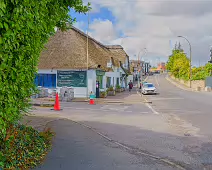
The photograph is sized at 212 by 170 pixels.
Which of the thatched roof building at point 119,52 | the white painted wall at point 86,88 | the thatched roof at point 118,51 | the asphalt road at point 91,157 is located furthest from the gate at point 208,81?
the asphalt road at point 91,157

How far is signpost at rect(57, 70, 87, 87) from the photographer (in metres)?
28.0

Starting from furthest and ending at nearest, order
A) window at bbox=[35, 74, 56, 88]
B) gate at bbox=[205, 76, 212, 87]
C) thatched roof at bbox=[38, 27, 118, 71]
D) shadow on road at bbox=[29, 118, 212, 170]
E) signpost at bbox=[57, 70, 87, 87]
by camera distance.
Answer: gate at bbox=[205, 76, 212, 87]
window at bbox=[35, 74, 56, 88]
thatched roof at bbox=[38, 27, 118, 71]
signpost at bbox=[57, 70, 87, 87]
shadow on road at bbox=[29, 118, 212, 170]

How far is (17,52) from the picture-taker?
13.6 ft

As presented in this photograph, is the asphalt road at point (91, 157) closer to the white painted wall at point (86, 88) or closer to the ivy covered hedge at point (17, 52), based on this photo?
the ivy covered hedge at point (17, 52)

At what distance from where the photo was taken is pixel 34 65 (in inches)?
192

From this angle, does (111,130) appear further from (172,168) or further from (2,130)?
(2,130)

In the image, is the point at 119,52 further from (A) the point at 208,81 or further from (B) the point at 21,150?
(B) the point at 21,150

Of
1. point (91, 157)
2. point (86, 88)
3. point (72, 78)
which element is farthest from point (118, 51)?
point (91, 157)

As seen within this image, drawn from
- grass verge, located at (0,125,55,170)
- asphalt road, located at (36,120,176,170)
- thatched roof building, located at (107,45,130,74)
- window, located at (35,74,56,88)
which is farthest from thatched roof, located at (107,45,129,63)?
grass verge, located at (0,125,55,170)

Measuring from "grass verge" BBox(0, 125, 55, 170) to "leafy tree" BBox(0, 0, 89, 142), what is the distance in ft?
0.62

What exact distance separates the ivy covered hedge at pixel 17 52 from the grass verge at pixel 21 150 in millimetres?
99

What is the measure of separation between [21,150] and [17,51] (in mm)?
1933

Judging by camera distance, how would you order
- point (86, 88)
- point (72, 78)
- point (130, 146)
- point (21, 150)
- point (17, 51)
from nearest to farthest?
point (17, 51), point (21, 150), point (130, 146), point (86, 88), point (72, 78)

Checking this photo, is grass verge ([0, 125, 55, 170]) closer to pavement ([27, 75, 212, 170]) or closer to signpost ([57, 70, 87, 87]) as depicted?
pavement ([27, 75, 212, 170])
